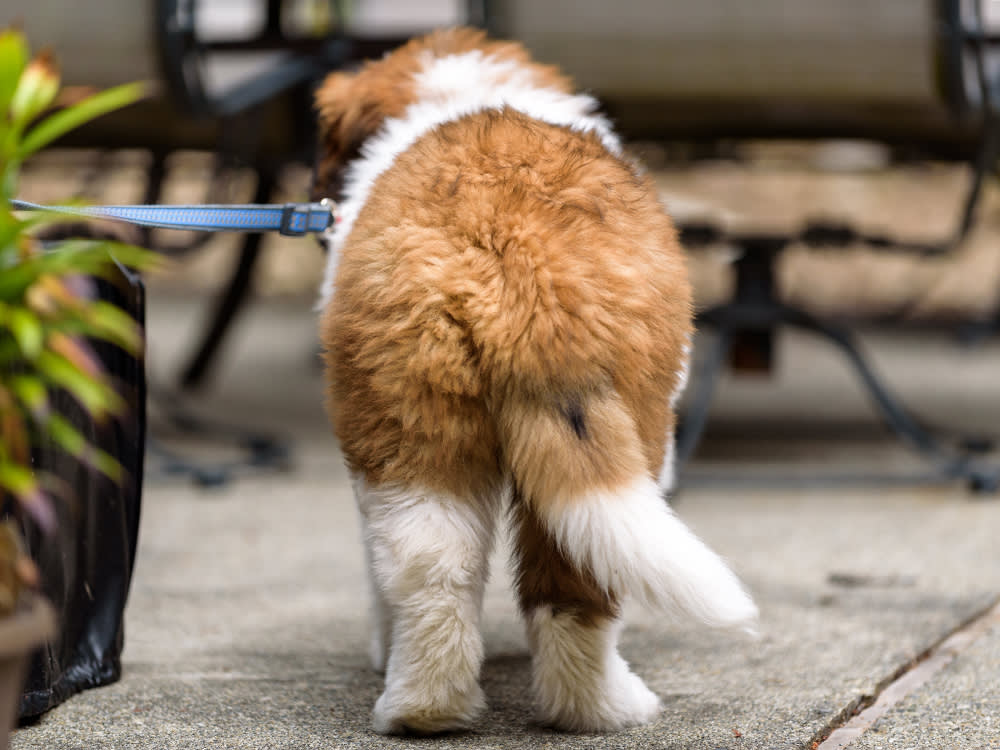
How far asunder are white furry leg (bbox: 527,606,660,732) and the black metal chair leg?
Result: 3510 mm

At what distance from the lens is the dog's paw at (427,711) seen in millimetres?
2129

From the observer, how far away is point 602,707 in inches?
86.7

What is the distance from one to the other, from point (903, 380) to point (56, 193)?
5422 mm

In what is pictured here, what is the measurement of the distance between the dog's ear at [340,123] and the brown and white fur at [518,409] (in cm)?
41

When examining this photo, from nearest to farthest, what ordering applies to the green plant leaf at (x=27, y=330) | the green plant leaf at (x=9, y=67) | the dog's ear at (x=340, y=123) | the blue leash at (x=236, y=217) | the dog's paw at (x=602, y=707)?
1. the green plant leaf at (x=27, y=330)
2. the green plant leaf at (x=9, y=67)
3. the dog's paw at (x=602, y=707)
4. the blue leash at (x=236, y=217)
5. the dog's ear at (x=340, y=123)

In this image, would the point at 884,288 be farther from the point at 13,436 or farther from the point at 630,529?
the point at 13,436

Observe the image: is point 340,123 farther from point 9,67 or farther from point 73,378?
point 73,378

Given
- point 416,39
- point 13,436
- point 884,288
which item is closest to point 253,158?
point 416,39

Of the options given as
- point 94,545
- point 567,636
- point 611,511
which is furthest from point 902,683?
point 94,545

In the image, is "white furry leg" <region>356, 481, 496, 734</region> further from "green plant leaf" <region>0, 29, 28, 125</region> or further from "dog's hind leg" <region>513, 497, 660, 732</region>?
"green plant leaf" <region>0, 29, 28, 125</region>

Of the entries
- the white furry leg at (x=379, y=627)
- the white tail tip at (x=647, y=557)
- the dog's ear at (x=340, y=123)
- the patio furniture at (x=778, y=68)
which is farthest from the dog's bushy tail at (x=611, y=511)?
the patio furniture at (x=778, y=68)

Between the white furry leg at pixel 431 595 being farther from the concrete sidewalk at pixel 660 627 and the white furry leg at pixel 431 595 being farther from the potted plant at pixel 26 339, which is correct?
the potted plant at pixel 26 339

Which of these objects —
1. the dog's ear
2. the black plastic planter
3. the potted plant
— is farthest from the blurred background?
the potted plant

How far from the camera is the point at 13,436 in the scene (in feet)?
5.01
